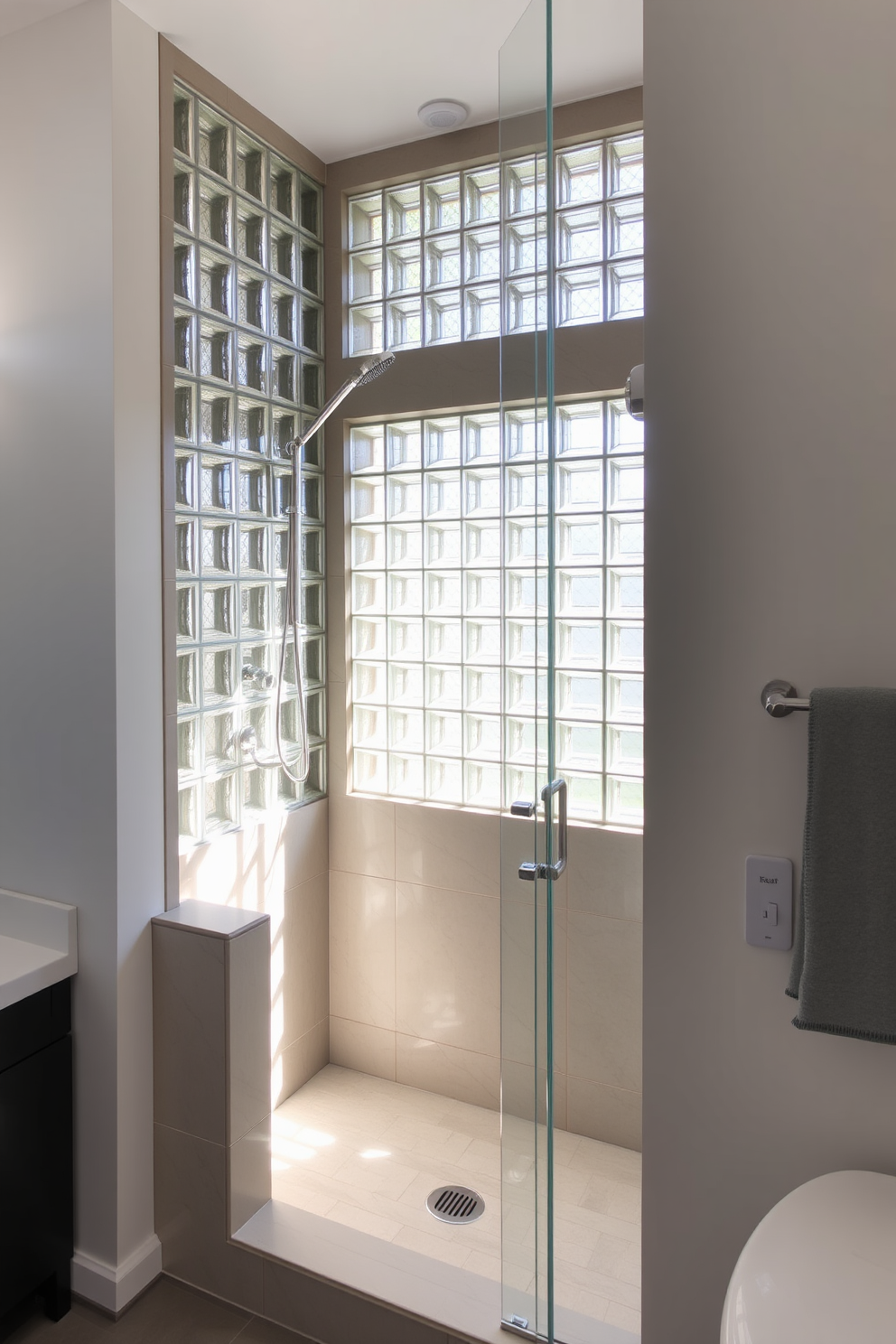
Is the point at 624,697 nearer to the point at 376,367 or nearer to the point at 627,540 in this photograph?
the point at 627,540

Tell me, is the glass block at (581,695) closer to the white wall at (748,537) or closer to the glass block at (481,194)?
the white wall at (748,537)

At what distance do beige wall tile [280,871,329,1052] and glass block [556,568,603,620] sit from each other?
1.31 meters

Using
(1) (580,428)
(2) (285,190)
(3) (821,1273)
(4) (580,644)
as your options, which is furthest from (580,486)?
(2) (285,190)

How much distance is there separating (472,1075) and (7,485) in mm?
1877

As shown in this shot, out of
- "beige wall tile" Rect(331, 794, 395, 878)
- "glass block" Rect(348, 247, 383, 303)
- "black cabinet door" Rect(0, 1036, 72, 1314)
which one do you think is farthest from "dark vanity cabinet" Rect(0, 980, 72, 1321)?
"glass block" Rect(348, 247, 383, 303)

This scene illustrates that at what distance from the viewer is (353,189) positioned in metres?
2.34

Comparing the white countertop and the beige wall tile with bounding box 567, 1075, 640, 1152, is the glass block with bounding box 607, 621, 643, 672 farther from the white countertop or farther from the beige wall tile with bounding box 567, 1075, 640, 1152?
the white countertop

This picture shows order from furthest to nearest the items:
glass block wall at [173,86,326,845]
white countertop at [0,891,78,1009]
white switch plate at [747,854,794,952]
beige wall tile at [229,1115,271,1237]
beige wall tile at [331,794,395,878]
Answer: beige wall tile at [331,794,395,878] → glass block wall at [173,86,326,845] → beige wall tile at [229,1115,271,1237] → white countertop at [0,891,78,1009] → white switch plate at [747,854,794,952]

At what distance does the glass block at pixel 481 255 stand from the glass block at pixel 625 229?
856 millimetres

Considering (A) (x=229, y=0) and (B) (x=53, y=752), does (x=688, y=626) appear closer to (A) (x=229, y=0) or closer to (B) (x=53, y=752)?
(B) (x=53, y=752)

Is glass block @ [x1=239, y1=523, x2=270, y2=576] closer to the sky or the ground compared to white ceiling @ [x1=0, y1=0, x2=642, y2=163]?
closer to the ground

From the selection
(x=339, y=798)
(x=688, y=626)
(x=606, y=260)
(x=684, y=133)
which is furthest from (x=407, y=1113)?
(x=684, y=133)

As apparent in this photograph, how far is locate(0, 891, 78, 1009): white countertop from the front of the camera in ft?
5.25

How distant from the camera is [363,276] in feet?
7.88
